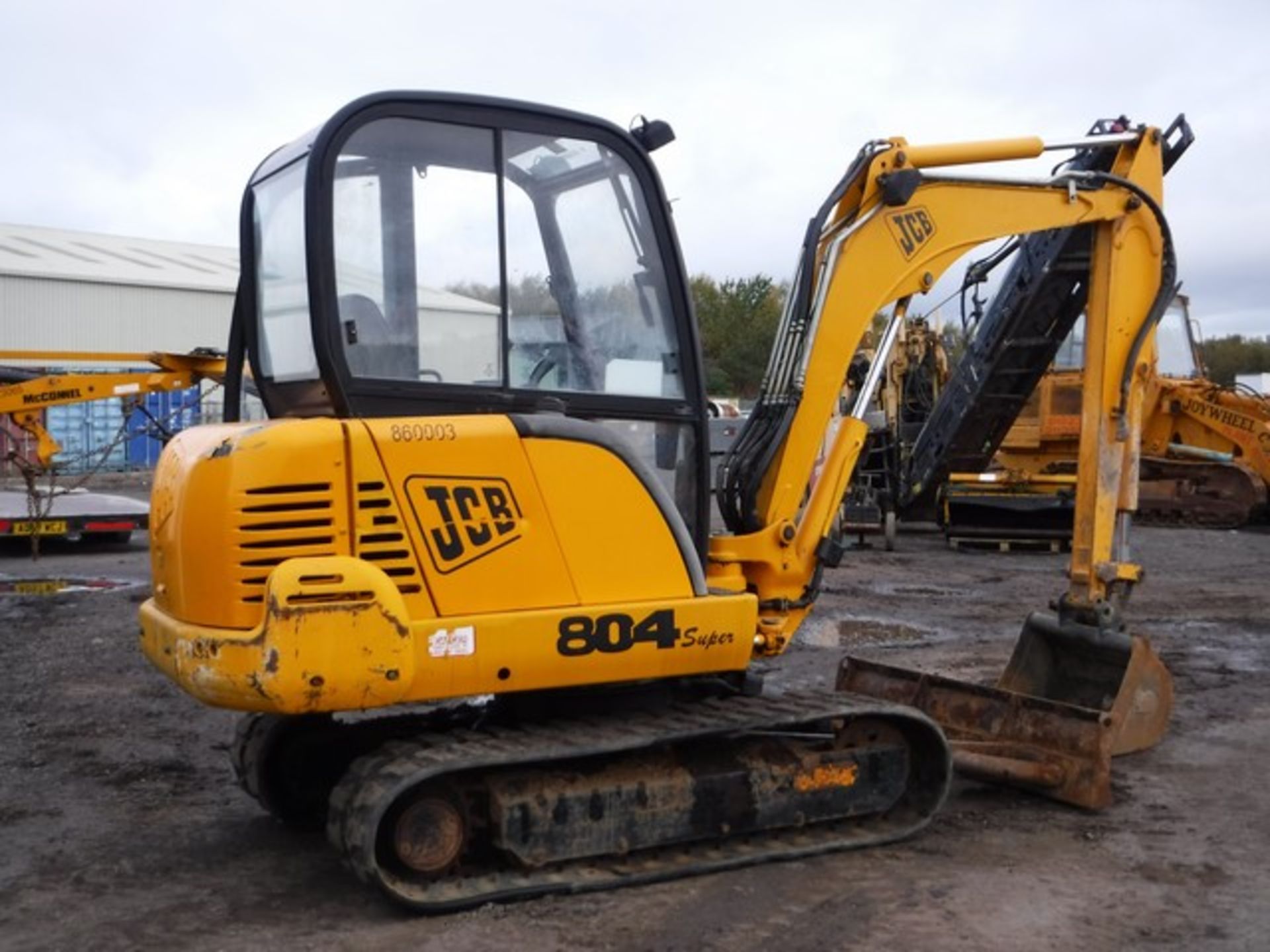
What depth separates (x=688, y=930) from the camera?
4754 mm

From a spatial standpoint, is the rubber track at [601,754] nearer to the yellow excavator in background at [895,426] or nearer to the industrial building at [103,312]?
the yellow excavator in background at [895,426]

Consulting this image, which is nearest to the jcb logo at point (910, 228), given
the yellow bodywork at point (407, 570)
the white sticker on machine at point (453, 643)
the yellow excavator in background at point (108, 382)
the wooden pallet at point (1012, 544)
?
the yellow bodywork at point (407, 570)

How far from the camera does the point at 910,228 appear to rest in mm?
6250

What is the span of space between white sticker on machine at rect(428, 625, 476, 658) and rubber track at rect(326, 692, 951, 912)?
35 centimetres

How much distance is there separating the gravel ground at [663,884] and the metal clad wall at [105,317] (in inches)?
1105

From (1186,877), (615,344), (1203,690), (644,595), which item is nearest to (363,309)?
(615,344)

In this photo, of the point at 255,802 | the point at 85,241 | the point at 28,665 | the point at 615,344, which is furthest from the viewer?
the point at 85,241

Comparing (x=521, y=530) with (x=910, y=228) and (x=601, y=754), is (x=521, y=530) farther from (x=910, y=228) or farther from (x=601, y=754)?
(x=910, y=228)

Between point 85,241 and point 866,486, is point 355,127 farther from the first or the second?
point 85,241

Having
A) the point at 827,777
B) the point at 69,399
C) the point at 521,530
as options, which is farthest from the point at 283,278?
the point at 69,399

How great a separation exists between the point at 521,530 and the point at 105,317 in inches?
1325

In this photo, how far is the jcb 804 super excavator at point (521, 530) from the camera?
476cm

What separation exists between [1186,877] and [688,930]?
6.09 feet

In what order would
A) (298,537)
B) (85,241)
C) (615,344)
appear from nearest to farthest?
(298,537) < (615,344) < (85,241)
